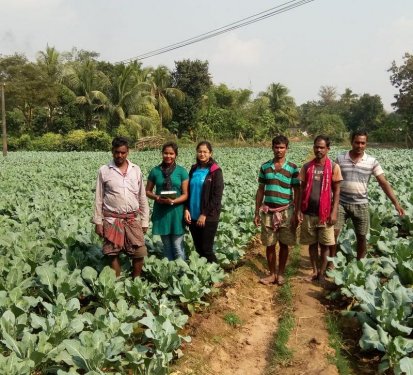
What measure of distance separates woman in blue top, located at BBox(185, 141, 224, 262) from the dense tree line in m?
30.5

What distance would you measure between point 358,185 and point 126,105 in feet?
107

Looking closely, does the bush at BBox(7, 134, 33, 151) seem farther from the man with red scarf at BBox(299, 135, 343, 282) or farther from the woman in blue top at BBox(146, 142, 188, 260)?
the man with red scarf at BBox(299, 135, 343, 282)

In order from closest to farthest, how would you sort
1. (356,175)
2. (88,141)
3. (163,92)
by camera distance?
(356,175)
(88,141)
(163,92)

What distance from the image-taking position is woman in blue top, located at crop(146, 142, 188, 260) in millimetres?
4891

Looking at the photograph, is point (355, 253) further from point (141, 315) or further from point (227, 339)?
point (141, 315)

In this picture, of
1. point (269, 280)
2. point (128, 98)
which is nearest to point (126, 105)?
point (128, 98)

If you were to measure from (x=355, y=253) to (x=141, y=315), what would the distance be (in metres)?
3.23

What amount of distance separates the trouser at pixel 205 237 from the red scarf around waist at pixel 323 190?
1.15m

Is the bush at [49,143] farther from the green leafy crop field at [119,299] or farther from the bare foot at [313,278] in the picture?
the bare foot at [313,278]

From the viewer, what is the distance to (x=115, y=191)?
4.53m

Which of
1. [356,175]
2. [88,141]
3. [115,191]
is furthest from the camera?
[88,141]

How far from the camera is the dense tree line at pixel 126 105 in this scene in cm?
3609

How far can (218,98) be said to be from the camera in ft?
150

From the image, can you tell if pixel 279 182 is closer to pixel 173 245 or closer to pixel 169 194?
pixel 169 194
